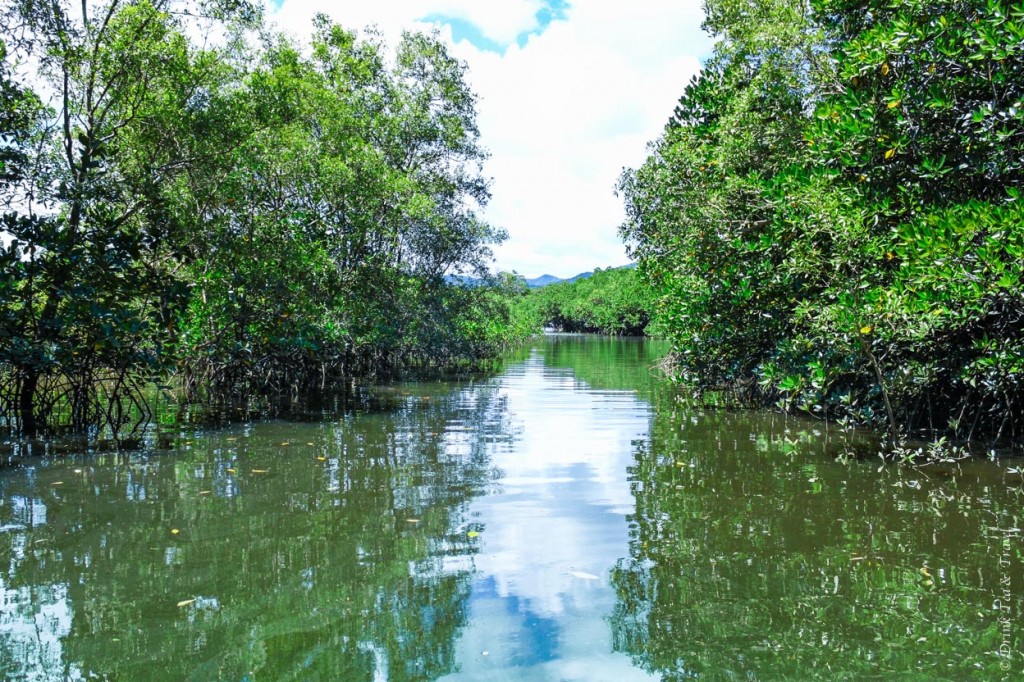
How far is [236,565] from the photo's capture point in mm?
4848

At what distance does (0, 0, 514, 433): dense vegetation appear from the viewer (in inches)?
351

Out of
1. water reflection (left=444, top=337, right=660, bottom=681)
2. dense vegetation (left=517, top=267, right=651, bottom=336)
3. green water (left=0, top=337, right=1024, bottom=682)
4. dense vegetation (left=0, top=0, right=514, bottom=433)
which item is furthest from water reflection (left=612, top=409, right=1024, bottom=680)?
dense vegetation (left=517, top=267, right=651, bottom=336)

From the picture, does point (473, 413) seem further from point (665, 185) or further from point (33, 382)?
point (33, 382)

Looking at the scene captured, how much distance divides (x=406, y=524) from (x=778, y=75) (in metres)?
9.60

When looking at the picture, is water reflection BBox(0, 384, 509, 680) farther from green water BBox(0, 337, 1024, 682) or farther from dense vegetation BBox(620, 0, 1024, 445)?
dense vegetation BBox(620, 0, 1024, 445)

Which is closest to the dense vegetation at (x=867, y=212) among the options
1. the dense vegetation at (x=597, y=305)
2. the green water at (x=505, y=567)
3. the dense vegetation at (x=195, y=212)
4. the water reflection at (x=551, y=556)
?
the green water at (x=505, y=567)

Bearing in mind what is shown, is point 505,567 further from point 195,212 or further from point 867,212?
point 195,212

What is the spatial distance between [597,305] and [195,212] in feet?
223

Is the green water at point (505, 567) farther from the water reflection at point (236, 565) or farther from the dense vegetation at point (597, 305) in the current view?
the dense vegetation at point (597, 305)

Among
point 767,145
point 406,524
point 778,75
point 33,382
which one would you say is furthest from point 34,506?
point 778,75

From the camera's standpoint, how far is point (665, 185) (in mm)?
13188

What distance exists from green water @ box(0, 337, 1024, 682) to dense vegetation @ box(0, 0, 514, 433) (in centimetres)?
219

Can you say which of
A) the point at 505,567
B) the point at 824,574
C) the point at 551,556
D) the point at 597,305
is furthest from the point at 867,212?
the point at 597,305

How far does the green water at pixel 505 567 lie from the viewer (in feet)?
11.8
